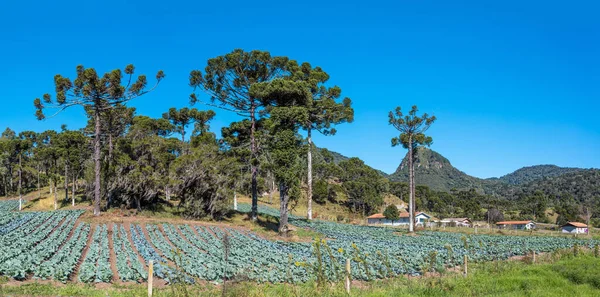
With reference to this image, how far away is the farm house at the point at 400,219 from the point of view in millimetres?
69094

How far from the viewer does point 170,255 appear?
17922mm

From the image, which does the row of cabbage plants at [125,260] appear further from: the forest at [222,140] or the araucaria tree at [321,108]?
the araucaria tree at [321,108]

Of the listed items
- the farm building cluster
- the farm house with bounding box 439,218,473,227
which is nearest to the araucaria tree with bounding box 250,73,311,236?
the farm house with bounding box 439,218,473,227

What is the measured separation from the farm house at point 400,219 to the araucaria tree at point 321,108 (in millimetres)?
28136

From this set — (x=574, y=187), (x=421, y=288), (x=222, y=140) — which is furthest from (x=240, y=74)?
(x=574, y=187)

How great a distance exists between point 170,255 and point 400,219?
6364cm

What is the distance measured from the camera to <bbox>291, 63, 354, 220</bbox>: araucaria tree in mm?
39562

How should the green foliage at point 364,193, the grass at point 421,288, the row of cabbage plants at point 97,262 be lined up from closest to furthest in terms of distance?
the grass at point 421,288, the row of cabbage plants at point 97,262, the green foliage at point 364,193

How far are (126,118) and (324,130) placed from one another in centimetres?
2366

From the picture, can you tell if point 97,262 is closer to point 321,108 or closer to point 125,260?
point 125,260

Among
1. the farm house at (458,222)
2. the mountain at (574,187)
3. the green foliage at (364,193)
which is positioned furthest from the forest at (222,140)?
the mountain at (574,187)

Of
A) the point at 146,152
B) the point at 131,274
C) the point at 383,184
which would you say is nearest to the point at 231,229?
the point at 146,152

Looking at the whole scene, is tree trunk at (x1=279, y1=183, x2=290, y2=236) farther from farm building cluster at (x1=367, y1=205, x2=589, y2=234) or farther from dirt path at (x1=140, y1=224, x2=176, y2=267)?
farm building cluster at (x1=367, y1=205, x2=589, y2=234)

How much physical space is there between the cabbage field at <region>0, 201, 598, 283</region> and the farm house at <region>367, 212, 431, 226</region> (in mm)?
41121
